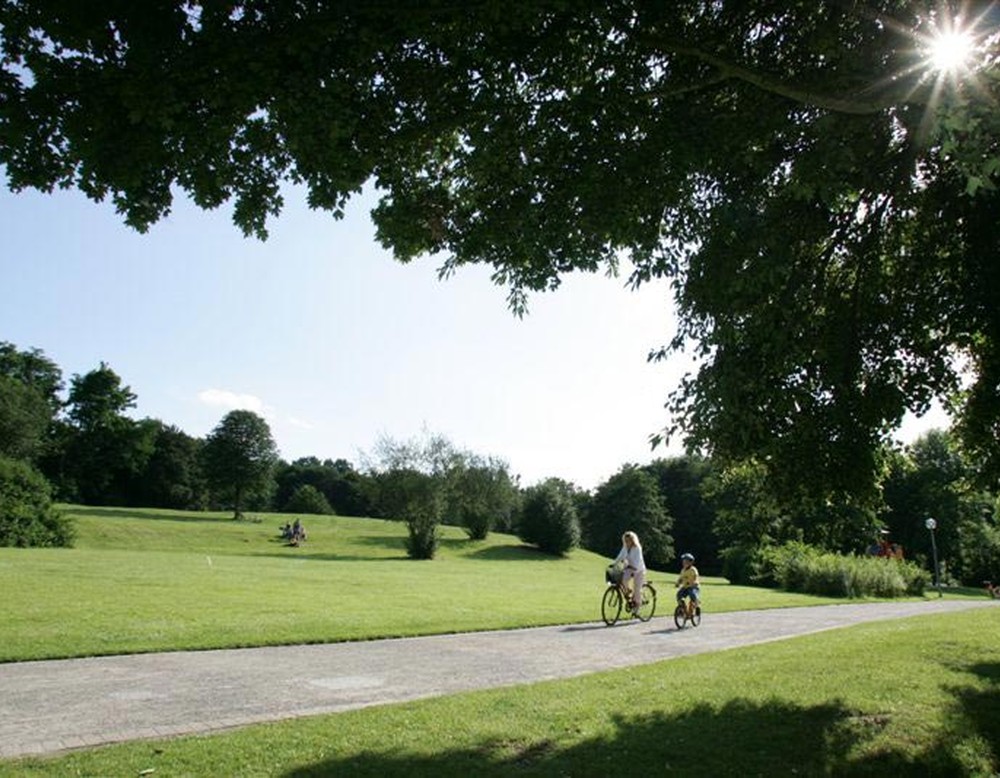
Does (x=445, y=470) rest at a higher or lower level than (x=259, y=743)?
higher

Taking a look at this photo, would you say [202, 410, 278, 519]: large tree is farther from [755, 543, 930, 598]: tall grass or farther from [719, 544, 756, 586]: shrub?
[755, 543, 930, 598]: tall grass

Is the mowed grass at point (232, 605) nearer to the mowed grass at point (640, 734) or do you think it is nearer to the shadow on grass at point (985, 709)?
the mowed grass at point (640, 734)

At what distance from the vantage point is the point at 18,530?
37.6m

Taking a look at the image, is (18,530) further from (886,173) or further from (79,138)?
(886,173)

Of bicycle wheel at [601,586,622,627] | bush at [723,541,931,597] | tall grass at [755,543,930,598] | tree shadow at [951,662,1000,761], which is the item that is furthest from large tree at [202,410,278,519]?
tree shadow at [951,662,1000,761]

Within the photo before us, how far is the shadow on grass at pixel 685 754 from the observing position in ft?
18.6

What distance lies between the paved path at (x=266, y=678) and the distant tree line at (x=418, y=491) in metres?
22.2

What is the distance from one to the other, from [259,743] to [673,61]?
7314 mm

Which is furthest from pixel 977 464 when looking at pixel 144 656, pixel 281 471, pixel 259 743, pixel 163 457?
pixel 281 471

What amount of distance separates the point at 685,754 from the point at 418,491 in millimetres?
42982

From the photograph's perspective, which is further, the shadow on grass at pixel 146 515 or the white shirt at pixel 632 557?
the shadow on grass at pixel 146 515

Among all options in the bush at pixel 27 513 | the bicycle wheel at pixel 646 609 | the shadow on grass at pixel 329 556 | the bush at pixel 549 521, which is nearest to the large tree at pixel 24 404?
the bush at pixel 27 513

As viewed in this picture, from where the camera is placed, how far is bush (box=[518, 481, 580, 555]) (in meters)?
61.3

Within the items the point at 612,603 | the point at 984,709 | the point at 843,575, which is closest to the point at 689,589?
the point at 612,603
